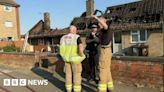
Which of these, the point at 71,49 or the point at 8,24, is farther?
the point at 8,24

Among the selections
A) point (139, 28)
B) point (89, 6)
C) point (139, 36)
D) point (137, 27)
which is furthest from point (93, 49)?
point (89, 6)

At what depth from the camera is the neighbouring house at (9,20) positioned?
52.2 metres

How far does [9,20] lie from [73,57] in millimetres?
45917

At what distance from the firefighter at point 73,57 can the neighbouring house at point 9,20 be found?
43.4 meters

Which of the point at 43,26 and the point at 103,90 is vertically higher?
the point at 43,26

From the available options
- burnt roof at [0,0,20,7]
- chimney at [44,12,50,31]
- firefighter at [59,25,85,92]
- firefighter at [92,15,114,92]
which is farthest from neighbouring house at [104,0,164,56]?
burnt roof at [0,0,20,7]

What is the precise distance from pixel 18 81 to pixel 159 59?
5.50 m

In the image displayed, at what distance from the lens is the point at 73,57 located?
9.14m

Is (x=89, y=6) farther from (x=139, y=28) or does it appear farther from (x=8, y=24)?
(x=8, y=24)

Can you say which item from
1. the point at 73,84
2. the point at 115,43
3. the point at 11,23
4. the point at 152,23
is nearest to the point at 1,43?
the point at 11,23

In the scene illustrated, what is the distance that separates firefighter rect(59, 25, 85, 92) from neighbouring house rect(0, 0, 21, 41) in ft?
142

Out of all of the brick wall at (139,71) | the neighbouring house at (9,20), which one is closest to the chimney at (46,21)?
the neighbouring house at (9,20)

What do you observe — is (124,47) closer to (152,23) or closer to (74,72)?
(152,23)

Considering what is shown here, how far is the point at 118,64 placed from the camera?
1038 centimetres
